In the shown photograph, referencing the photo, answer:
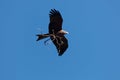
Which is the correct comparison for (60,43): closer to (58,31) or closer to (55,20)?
(58,31)

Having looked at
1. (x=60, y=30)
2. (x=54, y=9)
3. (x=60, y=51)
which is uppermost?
(x=54, y=9)

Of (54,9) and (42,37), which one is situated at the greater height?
(54,9)

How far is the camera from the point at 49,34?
1609 centimetres

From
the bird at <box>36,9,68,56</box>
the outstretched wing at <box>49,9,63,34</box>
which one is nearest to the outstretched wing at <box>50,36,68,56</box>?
the bird at <box>36,9,68,56</box>

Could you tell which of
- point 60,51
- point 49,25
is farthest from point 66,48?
point 49,25

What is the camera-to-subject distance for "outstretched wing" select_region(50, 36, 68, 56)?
56.5ft

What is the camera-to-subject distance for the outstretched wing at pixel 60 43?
678 inches

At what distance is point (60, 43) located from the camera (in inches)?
688

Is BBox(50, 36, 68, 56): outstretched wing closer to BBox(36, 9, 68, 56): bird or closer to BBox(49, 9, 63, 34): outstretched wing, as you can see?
BBox(36, 9, 68, 56): bird

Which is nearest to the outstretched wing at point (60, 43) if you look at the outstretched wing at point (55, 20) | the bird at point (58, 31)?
the bird at point (58, 31)

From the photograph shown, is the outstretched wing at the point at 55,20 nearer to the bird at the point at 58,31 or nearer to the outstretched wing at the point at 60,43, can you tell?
the bird at the point at 58,31

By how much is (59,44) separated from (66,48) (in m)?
0.70

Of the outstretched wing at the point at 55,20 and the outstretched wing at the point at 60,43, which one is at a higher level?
the outstretched wing at the point at 55,20

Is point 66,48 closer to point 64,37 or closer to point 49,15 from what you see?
point 64,37
